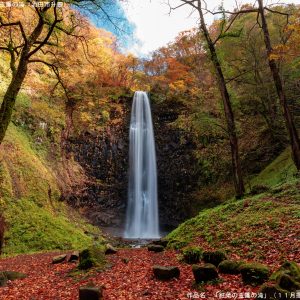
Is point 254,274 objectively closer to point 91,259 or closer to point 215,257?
point 215,257

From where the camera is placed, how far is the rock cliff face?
21141mm

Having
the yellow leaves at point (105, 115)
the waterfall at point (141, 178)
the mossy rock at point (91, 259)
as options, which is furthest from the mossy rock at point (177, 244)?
the yellow leaves at point (105, 115)

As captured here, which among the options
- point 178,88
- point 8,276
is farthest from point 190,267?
point 178,88

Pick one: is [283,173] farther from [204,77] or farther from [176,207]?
[204,77]

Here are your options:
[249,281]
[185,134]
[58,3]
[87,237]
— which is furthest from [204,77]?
[249,281]

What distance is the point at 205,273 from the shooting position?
4.84 m

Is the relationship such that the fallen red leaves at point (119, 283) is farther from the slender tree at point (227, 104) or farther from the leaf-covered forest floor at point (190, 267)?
the slender tree at point (227, 104)

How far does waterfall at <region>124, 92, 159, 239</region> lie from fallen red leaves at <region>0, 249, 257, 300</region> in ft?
42.9

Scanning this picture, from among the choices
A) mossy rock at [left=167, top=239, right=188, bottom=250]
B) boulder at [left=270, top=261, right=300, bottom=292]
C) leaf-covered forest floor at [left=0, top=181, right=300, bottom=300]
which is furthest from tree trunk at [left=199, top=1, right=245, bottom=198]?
boulder at [left=270, top=261, right=300, bottom=292]

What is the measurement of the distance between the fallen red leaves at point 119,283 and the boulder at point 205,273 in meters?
0.16

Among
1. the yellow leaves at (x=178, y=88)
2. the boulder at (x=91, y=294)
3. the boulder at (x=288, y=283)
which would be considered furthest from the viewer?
the yellow leaves at (x=178, y=88)

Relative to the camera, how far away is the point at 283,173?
1512cm

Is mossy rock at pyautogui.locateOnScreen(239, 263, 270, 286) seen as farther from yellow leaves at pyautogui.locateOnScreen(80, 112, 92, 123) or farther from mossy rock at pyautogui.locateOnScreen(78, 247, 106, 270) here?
yellow leaves at pyautogui.locateOnScreen(80, 112, 92, 123)

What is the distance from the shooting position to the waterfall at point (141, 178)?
71.5 feet
